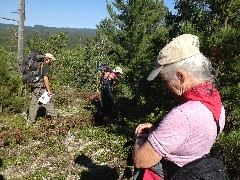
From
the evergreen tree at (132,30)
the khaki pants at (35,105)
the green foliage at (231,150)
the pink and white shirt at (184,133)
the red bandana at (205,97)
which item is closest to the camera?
the pink and white shirt at (184,133)

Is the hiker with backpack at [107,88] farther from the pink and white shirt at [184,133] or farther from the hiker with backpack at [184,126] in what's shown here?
the pink and white shirt at [184,133]

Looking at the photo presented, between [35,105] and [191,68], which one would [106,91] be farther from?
[191,68]

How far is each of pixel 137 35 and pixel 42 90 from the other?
2217 centimetres

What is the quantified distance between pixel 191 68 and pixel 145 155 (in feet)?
2.33

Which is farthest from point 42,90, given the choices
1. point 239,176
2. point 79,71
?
point 79,71

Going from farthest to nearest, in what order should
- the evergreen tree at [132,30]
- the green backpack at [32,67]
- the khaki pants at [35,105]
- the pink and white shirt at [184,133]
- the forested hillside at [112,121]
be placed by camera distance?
the evergreen tree at [132,30]
the khaki pants at [35,105]
the green backpack at [32,67]
the forested hillside at [112,121]
the pink and white shirt at [184,133]

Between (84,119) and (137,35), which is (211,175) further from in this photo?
(137,35)

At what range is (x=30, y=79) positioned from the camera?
35.8ft

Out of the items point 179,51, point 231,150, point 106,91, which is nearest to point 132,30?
point 106,91

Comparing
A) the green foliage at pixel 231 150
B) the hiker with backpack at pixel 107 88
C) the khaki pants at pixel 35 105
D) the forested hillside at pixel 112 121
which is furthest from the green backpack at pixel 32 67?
the green foliage at pixel 231 150

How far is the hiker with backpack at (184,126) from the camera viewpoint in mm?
2008

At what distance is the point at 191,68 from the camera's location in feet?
7.20

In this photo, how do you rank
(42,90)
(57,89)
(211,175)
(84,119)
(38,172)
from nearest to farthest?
1. (211,175)
2. (38,172)
3. (42,90)
4. (84,119)
5. (57,89)

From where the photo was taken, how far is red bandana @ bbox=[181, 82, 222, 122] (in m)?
2.14
